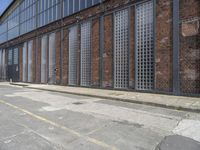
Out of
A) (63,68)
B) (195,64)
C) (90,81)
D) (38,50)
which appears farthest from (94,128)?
(38,50)

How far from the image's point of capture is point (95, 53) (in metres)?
19.0

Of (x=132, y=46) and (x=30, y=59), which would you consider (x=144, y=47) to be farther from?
(x=30, y=59)

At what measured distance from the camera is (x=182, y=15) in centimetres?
→ 1260

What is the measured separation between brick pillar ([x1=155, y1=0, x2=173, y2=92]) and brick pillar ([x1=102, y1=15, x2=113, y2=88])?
4547 millimetres

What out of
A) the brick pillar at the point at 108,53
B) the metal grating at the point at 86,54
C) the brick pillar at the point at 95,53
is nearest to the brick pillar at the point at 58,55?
the metal grating at the point at 86,54

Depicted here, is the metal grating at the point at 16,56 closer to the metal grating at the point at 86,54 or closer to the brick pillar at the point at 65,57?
the brick pillar at the point at 65,57

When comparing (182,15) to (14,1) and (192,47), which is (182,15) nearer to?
(192,47)

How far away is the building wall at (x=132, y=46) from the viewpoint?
12.2 meters

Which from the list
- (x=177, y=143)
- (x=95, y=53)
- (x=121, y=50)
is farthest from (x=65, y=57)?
(x=177, y=143)

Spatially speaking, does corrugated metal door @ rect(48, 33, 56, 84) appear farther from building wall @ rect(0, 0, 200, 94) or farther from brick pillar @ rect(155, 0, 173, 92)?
brick pillar @ rect(155, 0, 173, 92)

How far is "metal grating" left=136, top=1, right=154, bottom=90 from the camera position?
14.3 metres

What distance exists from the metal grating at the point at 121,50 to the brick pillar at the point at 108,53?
475mm

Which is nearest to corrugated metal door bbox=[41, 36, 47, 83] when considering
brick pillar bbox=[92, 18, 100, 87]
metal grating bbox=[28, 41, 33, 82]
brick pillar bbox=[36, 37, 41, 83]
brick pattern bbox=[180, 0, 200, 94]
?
brick pillar bbox=[36, 37, 41, 83]

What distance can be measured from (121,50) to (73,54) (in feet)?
22.6
